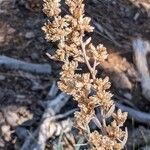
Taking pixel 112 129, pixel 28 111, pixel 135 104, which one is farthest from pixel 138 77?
pixel 112 129

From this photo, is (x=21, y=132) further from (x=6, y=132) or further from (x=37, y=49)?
(x=37, y=49)

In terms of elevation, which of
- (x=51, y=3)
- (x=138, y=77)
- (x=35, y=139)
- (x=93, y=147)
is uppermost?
(x=51, y=3)

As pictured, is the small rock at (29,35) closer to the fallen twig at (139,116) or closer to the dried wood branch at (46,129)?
the dried wood branch at (46,129)

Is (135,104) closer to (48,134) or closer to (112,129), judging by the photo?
(48,134)

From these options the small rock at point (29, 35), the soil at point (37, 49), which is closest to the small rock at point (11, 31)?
the soil at point (37, 49)

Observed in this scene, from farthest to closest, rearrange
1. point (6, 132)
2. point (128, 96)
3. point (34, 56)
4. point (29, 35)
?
point (29, 35) < point (34, 56) < point (128, 96) < point (6, 132)

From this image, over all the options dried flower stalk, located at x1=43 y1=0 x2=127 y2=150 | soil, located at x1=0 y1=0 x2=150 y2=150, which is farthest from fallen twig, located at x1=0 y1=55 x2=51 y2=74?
dried flower stalk, located at x1=43 y1=0 x2=127 y2=150

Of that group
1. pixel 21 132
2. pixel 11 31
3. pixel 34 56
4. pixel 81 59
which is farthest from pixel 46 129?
pixel 81 59
